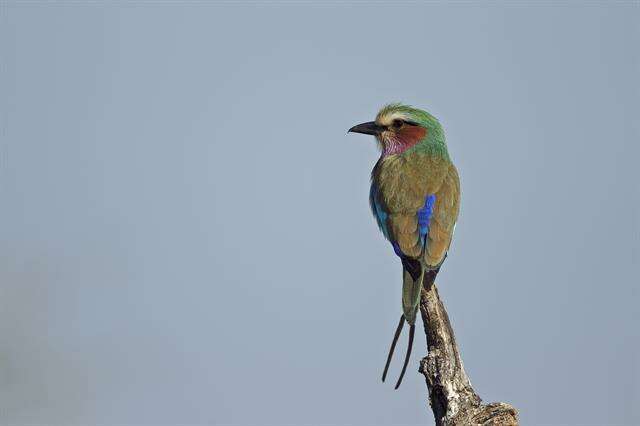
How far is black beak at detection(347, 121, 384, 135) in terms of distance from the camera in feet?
28.3

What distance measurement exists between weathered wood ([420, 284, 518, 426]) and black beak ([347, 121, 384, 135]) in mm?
3052

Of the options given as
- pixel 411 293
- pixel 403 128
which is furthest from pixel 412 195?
pixel 403 128

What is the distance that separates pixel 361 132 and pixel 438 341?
11.3 ft

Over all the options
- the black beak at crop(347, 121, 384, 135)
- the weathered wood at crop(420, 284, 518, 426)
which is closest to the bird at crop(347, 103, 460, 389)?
the black beak at crop(347, 121, 384, 135)

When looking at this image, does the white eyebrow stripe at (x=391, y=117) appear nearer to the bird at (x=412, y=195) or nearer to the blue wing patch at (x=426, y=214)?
the bird at (x=412, y=195)

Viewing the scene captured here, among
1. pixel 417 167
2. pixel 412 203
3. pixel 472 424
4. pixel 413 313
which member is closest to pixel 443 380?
pixel 472 424

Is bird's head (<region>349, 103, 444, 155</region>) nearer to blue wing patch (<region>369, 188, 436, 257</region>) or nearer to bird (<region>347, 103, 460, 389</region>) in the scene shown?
bird (<region>347, 103, 460, 389</region>)

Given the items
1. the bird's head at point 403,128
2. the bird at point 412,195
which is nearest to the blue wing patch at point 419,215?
the bird at point 412,195

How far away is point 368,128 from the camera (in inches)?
344

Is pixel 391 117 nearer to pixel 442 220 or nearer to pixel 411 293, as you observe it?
pixel 442 220

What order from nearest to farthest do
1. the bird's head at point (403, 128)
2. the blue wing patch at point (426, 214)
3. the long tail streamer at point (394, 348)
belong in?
the long tail streamer at point (394, 348)
the blue wing patch at point (426, 214)
the bird's head at point (403, 128)

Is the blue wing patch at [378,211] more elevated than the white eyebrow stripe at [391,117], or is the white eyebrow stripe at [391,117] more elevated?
the white eyebrow stripe at [391,117]

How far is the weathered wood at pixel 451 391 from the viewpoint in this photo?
5.02 meters

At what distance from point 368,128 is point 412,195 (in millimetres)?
1658
